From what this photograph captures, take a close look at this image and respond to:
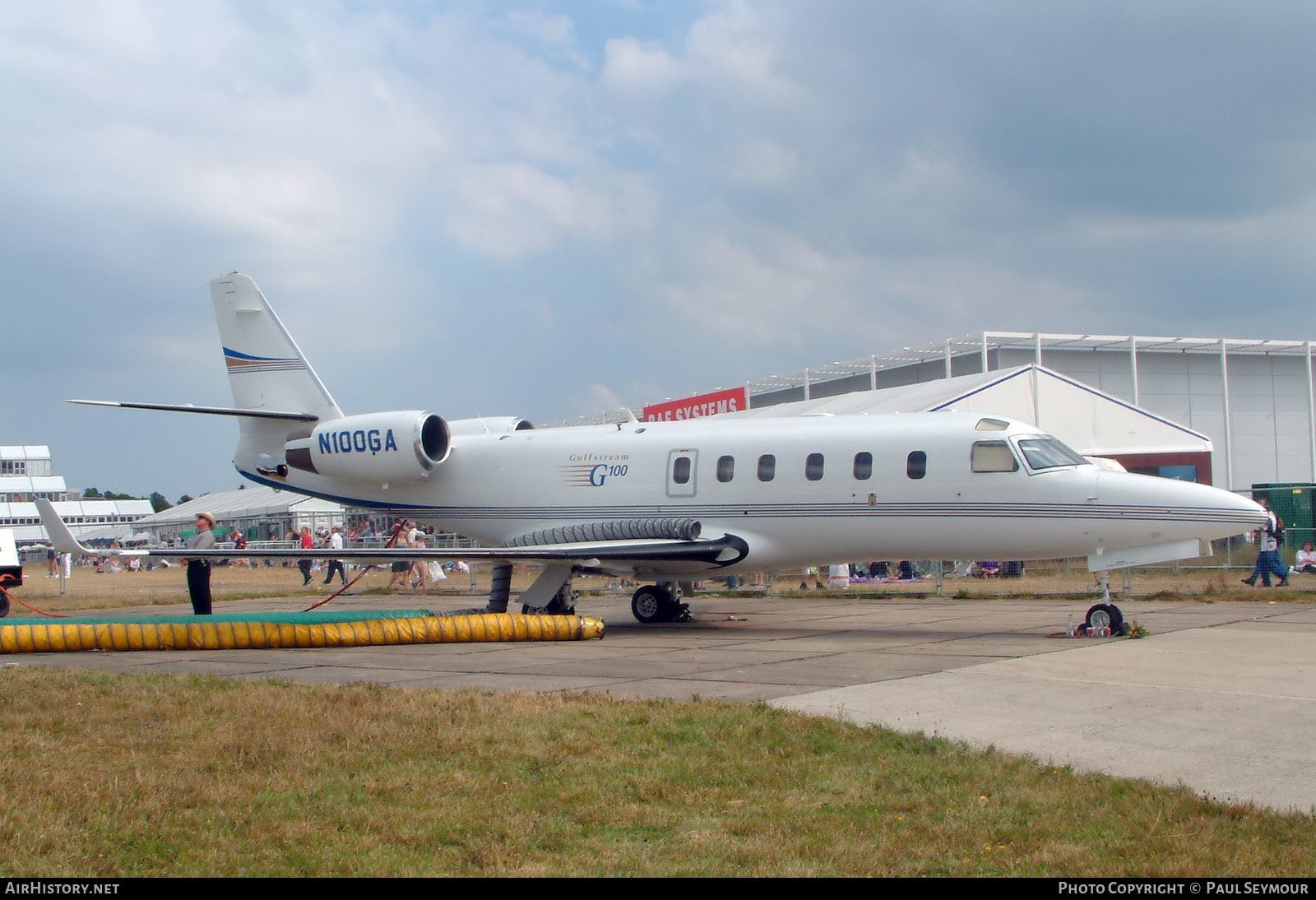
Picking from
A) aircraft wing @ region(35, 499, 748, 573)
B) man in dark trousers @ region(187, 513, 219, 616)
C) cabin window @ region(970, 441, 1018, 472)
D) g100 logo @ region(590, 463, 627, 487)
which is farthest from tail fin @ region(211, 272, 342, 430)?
cabin window @ region(970, 441, 1018, 472)

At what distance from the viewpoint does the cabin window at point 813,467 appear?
16172mm

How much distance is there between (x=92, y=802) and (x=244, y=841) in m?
1.12

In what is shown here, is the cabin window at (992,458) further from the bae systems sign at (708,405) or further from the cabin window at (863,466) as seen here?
the bae systems sign at (708,405)

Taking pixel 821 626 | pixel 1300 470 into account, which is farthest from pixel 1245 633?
pixel 1300 470

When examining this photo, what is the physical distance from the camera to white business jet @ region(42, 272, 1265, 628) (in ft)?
47.9

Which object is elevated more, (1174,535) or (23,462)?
(23,462)

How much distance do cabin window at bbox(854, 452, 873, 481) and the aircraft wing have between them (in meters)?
2.05

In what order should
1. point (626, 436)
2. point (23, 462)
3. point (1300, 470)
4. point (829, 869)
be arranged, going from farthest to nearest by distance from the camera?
point (23, 462), point (1300, 470), point (626, 436), point (829, 869)

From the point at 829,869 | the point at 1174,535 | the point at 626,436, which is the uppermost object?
A: the point at 626,436

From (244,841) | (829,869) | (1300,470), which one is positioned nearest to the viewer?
(829,869)

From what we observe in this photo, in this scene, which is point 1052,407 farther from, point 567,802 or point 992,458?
point 567,802

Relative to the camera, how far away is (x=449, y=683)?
10.5 meters

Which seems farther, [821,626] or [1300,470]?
[1300,470]

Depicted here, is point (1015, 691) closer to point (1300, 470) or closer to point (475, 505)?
point (475, 505)
